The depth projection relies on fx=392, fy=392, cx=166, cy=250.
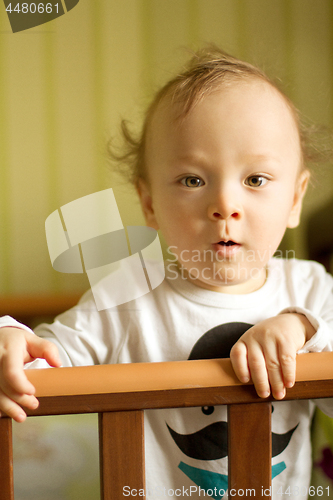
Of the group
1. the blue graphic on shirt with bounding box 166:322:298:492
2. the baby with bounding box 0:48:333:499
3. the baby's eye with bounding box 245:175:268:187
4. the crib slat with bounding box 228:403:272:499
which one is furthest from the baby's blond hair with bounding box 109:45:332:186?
the crib slat with bounding box 228:403:272:499

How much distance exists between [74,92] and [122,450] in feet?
1.70

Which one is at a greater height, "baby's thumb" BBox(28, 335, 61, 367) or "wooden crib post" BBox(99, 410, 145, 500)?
"baby's thumb" BBox(28, 335, 61, 367)

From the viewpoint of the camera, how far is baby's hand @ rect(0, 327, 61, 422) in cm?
37

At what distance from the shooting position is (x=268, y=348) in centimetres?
41

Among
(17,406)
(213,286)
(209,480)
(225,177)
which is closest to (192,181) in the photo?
(225,177)

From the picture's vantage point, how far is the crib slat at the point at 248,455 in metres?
0.38

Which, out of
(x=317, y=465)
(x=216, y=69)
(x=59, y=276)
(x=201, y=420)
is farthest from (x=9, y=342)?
(x=317, y=465)

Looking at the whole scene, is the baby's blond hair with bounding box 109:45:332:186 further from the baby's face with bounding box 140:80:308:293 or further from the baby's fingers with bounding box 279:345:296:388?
the baby's fingers with bounding box 279:345:296:388

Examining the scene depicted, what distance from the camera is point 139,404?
374 mm

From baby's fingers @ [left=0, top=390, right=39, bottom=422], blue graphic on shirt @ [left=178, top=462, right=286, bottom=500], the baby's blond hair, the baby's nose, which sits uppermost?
the baby's blond hair

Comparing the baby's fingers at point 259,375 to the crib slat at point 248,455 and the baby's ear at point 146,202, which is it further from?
the baby's ear at point 146,202

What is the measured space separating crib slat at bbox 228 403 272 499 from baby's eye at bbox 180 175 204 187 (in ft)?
0.94

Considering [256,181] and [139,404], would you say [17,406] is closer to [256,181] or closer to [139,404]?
[139,404]

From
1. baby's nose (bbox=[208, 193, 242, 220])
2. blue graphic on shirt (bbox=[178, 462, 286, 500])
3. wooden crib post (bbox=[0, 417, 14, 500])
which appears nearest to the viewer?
wooden crib post (bbox=[0, 417, 14, 500])
